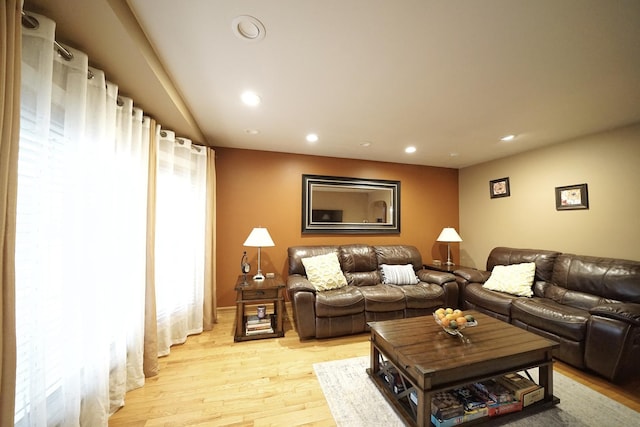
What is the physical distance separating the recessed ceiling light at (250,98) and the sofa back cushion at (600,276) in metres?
3.89

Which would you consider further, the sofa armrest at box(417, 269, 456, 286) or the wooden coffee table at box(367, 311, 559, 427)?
the sofa armrest at box(417, 269, 456, 286)

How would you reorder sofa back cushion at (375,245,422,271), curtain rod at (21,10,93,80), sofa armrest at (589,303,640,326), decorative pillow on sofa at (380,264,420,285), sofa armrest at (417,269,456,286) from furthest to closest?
sofa back cushion at (375,245,422,271)
decorative pillow on sofa at (380,264,420,285)
sofa armrest at (417,269,456,286)
sofa armrest at (589,303,640,326)
curtain rod at (21,10,93,80)

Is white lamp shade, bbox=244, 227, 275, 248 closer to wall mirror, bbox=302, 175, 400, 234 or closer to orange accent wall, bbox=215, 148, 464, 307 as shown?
orange accent wall, bbox=215, 148, 464, 307

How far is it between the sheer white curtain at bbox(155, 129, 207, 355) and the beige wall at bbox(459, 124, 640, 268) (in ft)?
14.9

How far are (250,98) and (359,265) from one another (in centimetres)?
258

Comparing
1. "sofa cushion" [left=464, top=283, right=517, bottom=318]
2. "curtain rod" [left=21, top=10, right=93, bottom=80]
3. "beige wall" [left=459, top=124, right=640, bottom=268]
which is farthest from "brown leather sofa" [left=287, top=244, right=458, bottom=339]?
"curtain rod" [left=21, top=10, right=93, bottom=80]

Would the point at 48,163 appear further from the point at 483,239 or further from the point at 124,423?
the point at 483,239

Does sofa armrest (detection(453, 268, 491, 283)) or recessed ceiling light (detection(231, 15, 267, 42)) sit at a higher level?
recessed ceiling light (detection(231, 15, 267, 42))

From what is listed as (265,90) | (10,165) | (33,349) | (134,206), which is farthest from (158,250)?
(265,90)

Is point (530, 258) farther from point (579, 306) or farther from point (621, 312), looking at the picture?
point (621, 312)

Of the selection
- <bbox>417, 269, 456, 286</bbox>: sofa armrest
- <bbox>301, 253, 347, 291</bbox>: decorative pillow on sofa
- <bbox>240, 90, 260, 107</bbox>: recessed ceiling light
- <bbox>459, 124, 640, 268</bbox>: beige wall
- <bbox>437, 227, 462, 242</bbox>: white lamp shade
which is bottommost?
<bbox>417, 269, 456, 286</bbox>: sofa armrest

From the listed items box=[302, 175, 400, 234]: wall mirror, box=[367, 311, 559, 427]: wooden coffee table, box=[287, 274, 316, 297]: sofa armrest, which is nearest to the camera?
box=[367, 311, 559, 427]: wooden coffee table

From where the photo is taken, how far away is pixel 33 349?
0.99 m

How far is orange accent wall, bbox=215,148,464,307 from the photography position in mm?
3260
